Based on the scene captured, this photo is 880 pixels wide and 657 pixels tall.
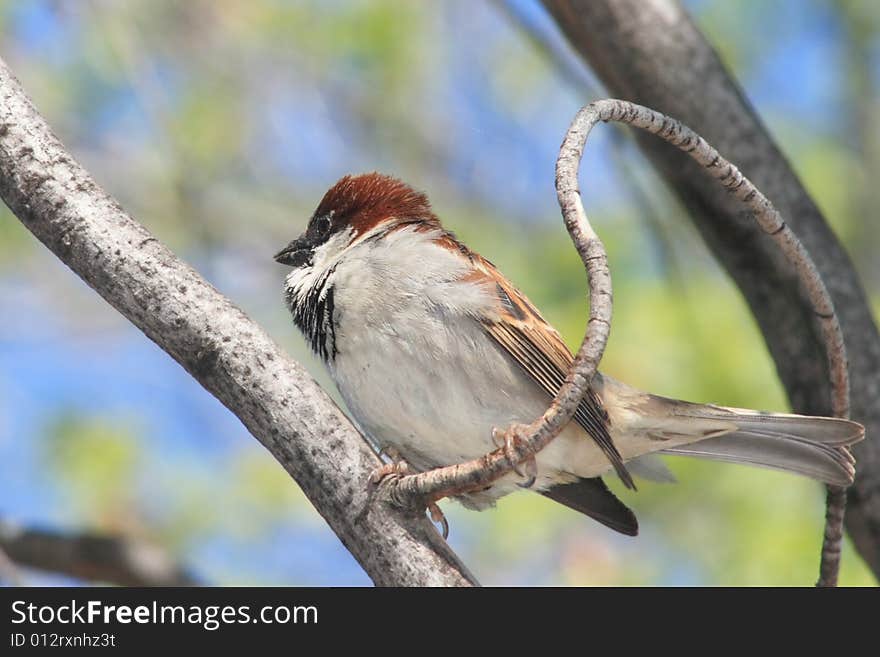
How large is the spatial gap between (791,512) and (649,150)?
7.10 ft

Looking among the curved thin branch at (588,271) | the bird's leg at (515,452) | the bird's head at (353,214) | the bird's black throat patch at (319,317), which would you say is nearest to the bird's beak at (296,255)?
the bird's head at (353,214)

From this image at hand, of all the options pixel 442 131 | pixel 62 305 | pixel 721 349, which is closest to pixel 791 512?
pixel 721 349

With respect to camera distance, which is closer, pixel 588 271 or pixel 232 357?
pixel 588 271

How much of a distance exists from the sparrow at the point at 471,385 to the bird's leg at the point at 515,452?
5 centimetres

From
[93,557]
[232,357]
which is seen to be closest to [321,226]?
[232,357]

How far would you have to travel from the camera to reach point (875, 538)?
3.98 m

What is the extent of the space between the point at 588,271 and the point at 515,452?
1.45ft

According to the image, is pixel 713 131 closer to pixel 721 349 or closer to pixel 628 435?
pixel 628 435

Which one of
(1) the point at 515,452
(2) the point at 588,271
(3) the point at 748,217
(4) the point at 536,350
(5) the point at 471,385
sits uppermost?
(3) the point at 748,217

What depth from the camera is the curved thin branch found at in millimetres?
2307

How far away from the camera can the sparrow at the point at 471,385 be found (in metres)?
3.30

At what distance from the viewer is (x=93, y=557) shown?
458cm

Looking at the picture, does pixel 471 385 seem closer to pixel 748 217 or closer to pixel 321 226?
pixel 321 226

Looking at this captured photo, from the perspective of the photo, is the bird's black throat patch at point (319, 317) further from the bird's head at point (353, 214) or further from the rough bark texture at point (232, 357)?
the rough bark texture at point (232, 357)
